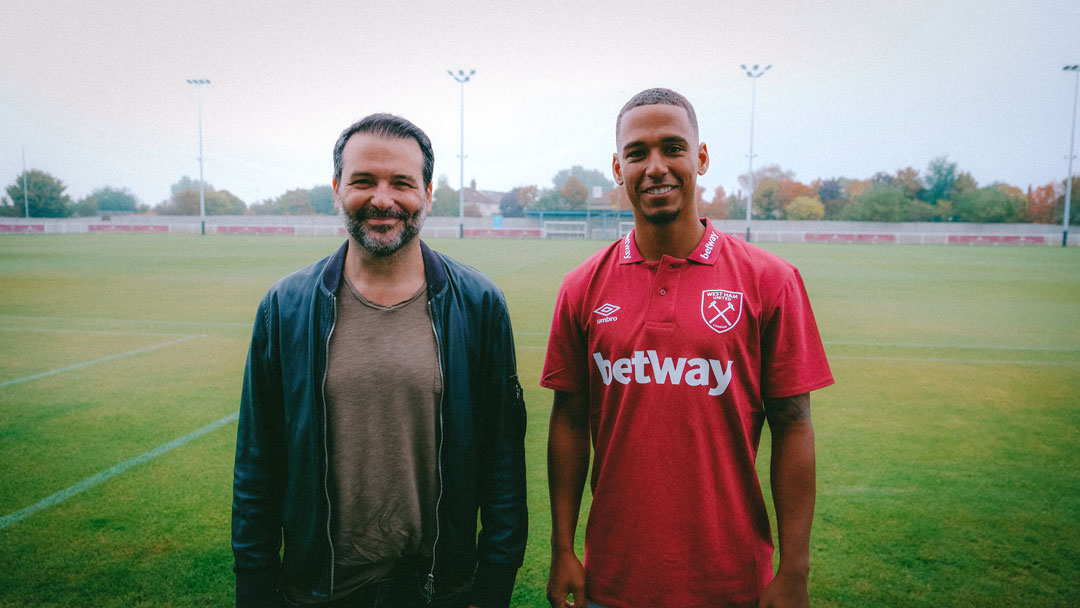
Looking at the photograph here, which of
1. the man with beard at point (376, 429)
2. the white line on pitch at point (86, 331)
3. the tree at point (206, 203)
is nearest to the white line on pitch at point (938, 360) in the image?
the man with beard at point (376, 429)

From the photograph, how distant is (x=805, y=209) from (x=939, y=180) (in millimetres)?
17716

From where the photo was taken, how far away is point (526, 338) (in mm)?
9875

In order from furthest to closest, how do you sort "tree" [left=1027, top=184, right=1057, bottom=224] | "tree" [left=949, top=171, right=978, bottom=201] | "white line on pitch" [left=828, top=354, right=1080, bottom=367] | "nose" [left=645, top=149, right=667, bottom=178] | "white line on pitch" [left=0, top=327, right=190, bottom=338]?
"tree" [left=949, top=171, right=978, bottom=201]
"tree" [left=1027, top=184, right=1057, bottom=224]
"white line on pitch" [left=0, top=327, right=190, bottom=338]
"white line on pitch" [left=828, top=354, right=1080, bottom=367]
"nose" [left=645, top=149, right=667, bottom=178]

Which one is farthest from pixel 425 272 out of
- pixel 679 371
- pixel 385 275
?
pixel 679 371

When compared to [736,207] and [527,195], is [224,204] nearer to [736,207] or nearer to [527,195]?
[527,195]

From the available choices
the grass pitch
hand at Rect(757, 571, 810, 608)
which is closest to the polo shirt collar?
hand at Rect(757, 571, 810, 608)

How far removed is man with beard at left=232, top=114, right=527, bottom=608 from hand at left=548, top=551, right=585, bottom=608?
0.49 feet

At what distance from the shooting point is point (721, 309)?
1925 mm

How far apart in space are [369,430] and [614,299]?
0.88m

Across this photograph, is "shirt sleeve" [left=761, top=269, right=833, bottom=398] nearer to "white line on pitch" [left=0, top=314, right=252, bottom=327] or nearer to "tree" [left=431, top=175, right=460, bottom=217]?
"white line on pitch" [left=0, top=314, right=252, bottom=327]

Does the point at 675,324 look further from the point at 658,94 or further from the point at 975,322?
the point at 975,322

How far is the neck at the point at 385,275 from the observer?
218 centimetres

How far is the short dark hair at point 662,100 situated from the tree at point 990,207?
79.6 metres

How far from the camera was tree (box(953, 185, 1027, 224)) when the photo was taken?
220 feet
